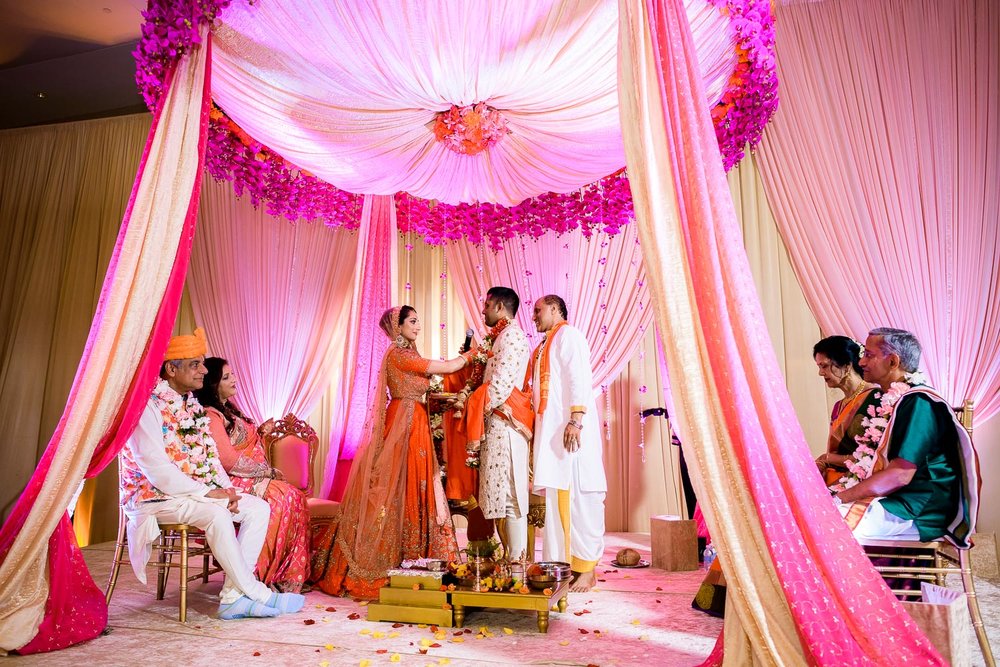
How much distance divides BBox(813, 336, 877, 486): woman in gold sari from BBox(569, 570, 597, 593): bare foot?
1417 mm

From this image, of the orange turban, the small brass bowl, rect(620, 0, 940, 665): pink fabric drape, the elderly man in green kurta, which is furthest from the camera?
the orange turban

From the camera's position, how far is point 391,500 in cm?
407

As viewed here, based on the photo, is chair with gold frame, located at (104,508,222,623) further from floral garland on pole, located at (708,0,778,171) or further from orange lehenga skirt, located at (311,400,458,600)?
floral garland on pole, located at (708,0,778,171)

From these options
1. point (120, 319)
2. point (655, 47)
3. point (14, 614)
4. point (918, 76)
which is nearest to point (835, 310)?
point (918, 76)

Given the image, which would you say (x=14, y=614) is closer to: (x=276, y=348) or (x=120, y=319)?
(x=120, y=319)

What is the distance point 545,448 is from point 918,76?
3.49 metres

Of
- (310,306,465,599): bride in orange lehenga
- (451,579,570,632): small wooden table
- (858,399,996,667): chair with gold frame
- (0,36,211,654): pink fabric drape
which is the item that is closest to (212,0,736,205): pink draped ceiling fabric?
(0,36,211,654): pink fabric drape

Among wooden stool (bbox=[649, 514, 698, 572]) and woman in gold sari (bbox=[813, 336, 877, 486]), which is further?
wooden stool (bbox=[649, 514, 698, 572])

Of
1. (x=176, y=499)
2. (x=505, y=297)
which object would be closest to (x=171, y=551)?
(x=176, y=499)

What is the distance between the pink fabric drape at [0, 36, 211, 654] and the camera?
2.85 m

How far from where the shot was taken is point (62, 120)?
7.48 m

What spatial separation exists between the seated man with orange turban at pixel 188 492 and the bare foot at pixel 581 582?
1503 mm

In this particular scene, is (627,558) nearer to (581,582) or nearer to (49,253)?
(581,582)

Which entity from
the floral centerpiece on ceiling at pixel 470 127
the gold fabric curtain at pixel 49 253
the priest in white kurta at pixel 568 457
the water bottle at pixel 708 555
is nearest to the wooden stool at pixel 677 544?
the water bottle at pixel 708 555
